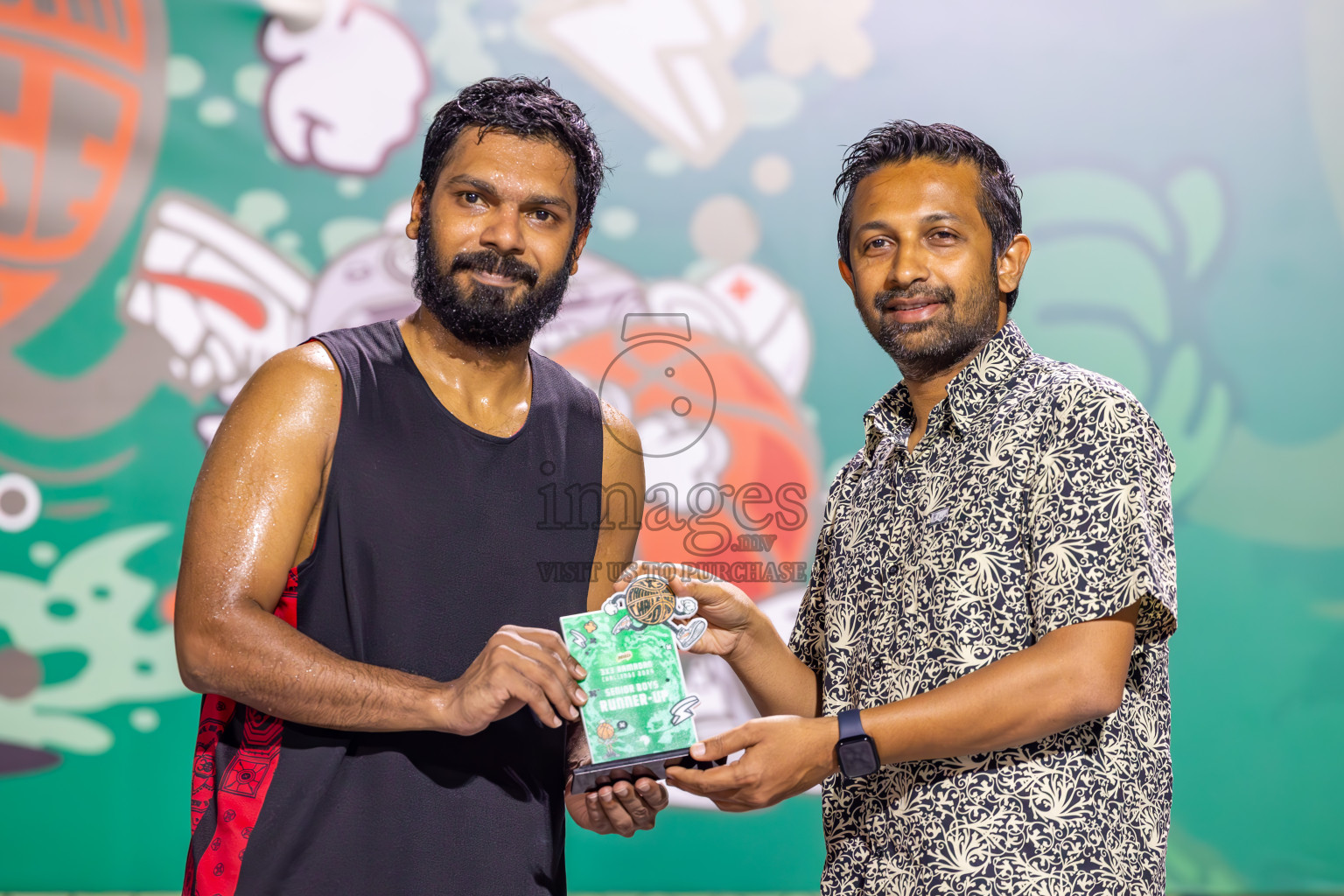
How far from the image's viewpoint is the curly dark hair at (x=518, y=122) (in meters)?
1.93

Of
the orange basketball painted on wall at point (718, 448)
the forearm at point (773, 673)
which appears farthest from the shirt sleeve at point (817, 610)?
the orange basketball painted on wall at point (718, 448)

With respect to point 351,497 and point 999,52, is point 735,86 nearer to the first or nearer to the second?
point 999,52

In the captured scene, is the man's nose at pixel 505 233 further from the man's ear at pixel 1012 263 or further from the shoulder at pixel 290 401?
the man's ear at pixel 1012 263

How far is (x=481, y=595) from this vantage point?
5.81 feet

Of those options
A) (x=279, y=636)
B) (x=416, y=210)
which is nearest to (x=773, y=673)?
(x=279, y=636)

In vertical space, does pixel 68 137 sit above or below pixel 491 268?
above

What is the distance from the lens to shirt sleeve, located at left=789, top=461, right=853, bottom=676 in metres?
2.06

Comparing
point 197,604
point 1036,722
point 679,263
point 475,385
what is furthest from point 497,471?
point 679,263

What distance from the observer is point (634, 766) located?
169 centimetres

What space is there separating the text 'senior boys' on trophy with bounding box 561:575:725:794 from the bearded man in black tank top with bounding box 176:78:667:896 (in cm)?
5

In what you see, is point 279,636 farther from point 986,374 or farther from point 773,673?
point 986,374

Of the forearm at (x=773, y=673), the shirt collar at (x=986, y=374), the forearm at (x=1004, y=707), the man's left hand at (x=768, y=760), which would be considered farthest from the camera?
the forearm at (x=773, y=673)

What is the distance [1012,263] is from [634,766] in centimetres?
120

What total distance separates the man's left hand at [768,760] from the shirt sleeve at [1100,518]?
1.32ft
